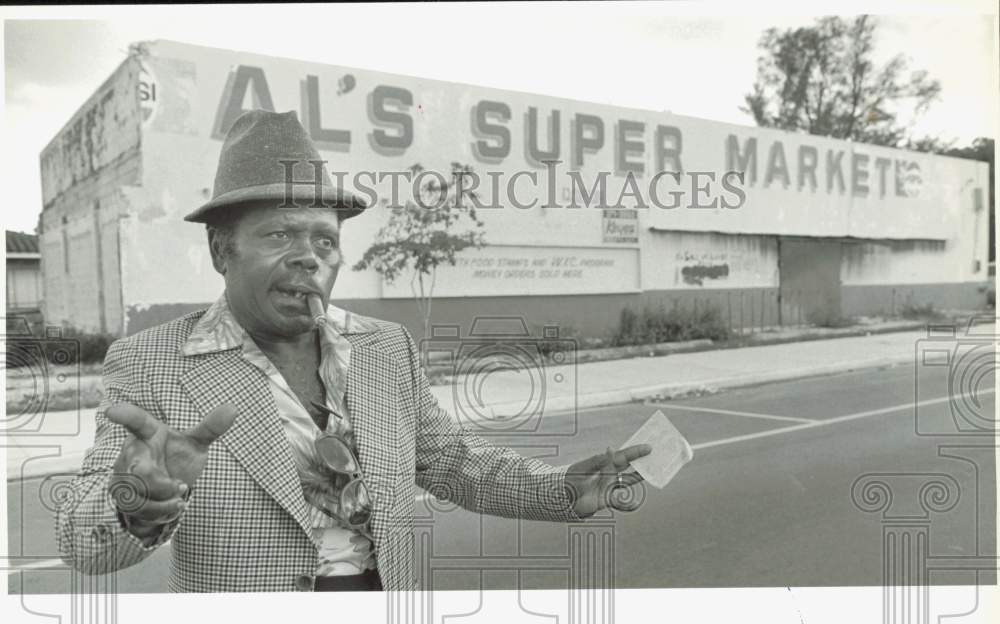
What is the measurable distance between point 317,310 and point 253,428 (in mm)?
355

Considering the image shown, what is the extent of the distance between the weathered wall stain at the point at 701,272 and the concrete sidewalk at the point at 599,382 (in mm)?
906

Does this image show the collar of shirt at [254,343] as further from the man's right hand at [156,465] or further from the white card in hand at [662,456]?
the white card in hand at [662,456]

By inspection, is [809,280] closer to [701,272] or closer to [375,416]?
[701,272]

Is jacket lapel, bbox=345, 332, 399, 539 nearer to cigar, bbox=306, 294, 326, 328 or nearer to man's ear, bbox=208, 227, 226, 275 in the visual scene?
cigar, bbox=306, 294, 326, 328

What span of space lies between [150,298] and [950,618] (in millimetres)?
6902

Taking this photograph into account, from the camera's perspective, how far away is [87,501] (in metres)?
1.61

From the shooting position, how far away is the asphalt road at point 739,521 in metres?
4.04

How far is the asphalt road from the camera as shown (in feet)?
13.2

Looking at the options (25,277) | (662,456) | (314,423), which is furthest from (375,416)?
(25,277)

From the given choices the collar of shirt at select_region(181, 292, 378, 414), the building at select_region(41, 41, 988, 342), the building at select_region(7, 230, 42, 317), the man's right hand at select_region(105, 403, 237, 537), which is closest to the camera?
the man's right hand at select_region(105, 403, 237, 537)

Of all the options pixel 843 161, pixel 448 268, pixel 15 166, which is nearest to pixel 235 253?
pixel 15 166

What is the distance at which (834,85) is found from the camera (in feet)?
32.1

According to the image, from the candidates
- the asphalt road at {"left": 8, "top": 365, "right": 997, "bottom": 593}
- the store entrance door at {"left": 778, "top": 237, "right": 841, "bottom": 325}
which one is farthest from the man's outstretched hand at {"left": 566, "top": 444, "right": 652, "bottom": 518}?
the store entrance door at {"left": 778, "top": 237, "right": 841, "bottom": 325}

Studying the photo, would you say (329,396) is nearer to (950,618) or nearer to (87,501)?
(87,501)
